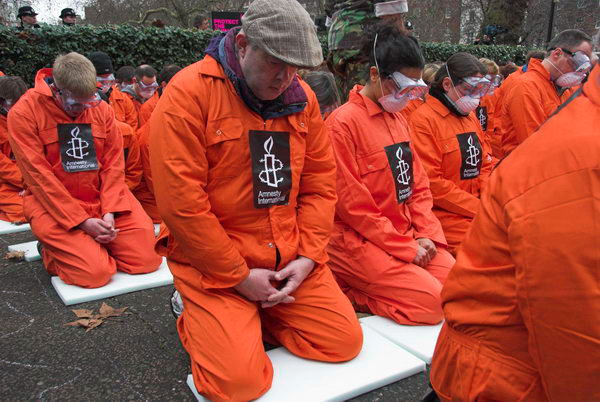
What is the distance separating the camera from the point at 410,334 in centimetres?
292

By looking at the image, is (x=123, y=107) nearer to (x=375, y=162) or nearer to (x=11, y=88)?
(x=11, y=88)

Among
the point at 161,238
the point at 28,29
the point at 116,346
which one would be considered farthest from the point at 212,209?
the point at 28,29

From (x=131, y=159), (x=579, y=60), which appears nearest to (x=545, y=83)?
(x=579, y=60)

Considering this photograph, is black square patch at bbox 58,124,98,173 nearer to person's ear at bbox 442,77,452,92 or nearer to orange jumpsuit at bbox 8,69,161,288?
orange jumpsuit at bbox 8,69,161,288

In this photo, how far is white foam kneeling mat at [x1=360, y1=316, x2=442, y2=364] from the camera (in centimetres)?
273

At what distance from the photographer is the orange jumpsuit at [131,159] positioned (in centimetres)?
510

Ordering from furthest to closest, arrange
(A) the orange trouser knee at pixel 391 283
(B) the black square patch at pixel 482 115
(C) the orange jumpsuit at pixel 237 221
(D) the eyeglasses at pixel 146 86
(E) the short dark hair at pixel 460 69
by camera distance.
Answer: (D) the eyeglasses at pixel 146 86, (B) the black square patch at pixel 482 115, (E) the short dark hair at pixel 460 69, (A) the orange trouser knee at pixel 391 283, (C) the orange jumpsuit at pixel 237 221

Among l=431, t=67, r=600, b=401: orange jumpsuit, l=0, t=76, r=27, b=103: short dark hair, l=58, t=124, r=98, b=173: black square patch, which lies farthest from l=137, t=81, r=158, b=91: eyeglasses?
l=431, t=67, r=600, b=401: orange jumpsuit

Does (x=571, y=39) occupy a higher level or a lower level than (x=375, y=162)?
higher

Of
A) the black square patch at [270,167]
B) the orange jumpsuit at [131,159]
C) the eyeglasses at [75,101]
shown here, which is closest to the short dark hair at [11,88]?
the orange jumpsuit at [131,159]

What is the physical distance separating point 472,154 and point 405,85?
1.08 meters

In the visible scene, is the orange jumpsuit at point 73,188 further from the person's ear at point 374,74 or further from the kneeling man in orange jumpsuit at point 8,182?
the person's ear at point 374,74

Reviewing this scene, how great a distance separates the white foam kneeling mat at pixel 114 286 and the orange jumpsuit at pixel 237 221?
112cm

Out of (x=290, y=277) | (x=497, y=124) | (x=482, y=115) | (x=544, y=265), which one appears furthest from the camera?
(x=497, y=124)
